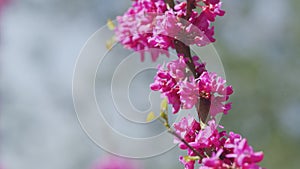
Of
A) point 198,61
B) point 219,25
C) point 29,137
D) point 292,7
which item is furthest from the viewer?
point 292,7

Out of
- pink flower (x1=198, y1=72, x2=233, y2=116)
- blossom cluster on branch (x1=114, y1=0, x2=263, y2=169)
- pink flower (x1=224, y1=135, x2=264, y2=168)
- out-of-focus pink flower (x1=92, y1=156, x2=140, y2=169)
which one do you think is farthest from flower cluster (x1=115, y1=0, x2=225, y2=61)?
out-of-focus pink flower (x1=92, y1=156, x2=140, y2=169)

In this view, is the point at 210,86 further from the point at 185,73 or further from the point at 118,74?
the point at 118,74

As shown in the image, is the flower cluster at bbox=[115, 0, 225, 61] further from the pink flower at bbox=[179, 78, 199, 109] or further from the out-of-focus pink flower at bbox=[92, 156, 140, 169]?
the out-of-focus pink flower at bbox=[92, 156, 140, 169]

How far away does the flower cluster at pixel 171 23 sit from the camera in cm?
138

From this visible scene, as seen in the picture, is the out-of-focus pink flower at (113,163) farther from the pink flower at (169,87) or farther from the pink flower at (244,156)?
the pink flower at (244,156)

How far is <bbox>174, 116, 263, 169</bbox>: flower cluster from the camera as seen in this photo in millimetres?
1145

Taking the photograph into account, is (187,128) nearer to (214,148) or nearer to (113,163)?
(214,148)

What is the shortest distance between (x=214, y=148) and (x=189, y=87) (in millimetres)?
157

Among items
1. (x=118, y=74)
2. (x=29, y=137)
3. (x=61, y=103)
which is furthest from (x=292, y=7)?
(x=118, y=74)

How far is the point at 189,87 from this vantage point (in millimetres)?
1313

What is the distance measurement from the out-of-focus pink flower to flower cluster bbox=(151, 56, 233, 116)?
2.80 m

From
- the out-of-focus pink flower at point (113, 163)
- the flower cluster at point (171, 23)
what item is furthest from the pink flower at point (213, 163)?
the out-of-focus pink flower at point (113, 163)

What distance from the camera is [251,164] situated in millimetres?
1140

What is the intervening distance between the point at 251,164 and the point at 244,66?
8.08 meters
